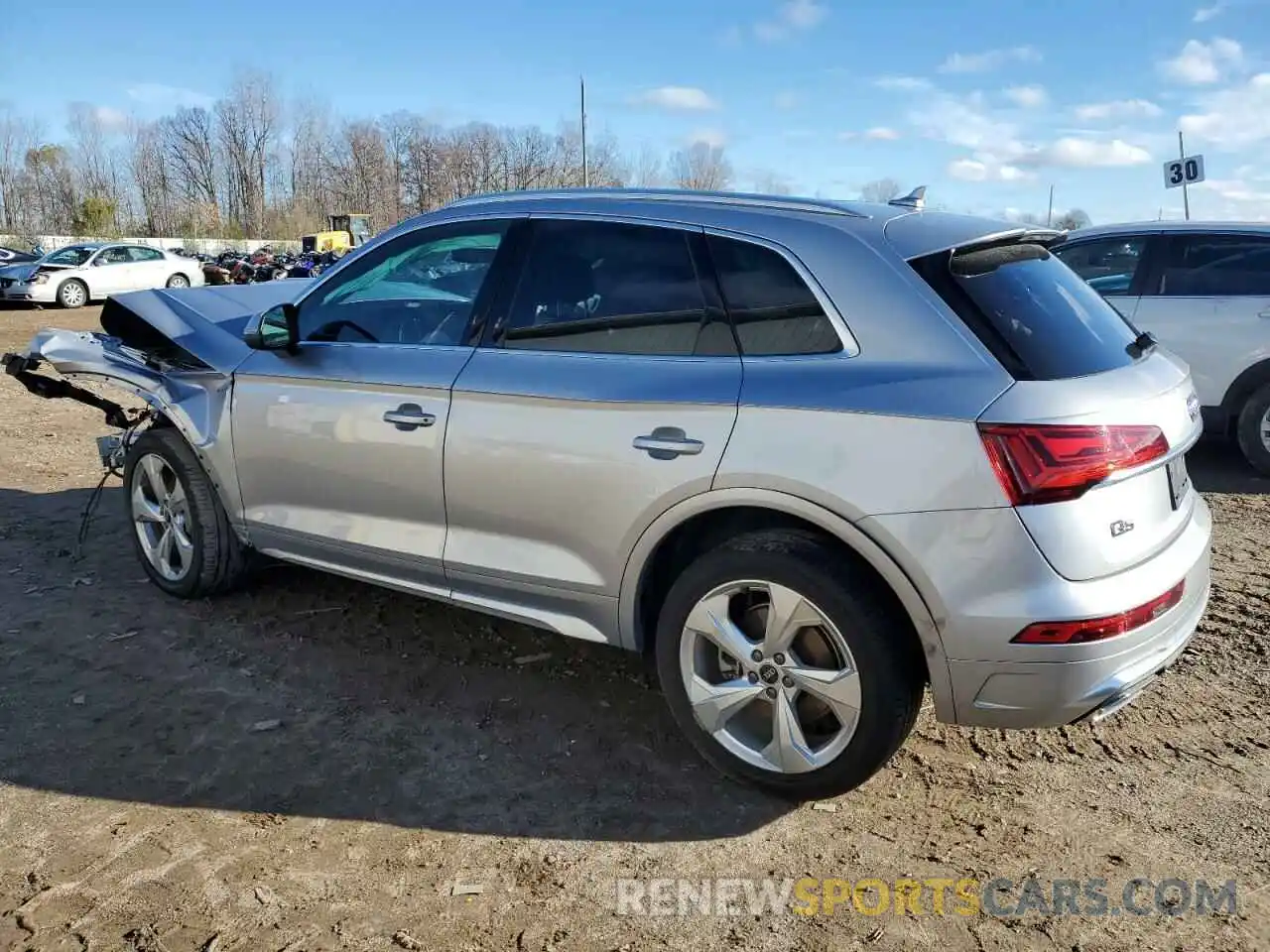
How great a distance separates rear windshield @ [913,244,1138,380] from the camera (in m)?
2.68

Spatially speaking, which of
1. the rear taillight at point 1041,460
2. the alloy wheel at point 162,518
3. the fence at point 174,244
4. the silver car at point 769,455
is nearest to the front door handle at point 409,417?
the silver car at point 769,455

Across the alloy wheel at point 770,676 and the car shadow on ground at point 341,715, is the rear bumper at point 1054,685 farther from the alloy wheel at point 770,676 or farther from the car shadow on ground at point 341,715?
the car shadow on ground at point 341,715

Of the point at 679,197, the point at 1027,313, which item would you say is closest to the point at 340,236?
the point at 679,197

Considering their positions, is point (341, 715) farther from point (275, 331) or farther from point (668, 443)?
point (668, 443)

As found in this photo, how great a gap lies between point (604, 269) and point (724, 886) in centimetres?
196

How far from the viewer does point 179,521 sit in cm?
466

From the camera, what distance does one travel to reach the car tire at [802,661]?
273 cm

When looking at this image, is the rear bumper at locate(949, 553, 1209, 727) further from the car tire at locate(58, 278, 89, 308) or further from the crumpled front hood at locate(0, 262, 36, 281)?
the crumpled front hood at locate(0, 262, 36, 281)

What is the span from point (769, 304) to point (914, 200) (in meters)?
0.89

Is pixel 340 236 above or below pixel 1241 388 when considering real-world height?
above

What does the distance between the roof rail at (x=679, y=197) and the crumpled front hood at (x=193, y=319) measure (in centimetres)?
121

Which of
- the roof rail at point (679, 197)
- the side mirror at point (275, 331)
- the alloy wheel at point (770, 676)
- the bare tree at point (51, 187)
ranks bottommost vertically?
the alloy wheel at point (770, 676)

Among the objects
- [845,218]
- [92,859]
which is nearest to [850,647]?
[845,218]

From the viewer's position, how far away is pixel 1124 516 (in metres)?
2.61
